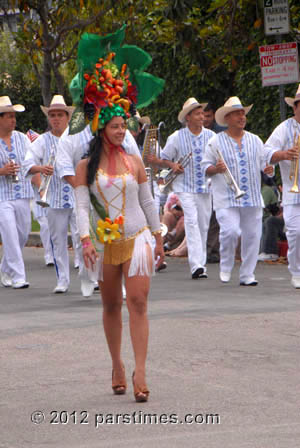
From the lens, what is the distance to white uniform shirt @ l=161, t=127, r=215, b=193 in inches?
542

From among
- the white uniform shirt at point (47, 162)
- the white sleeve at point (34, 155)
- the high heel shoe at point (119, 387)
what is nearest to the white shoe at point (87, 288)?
the white uniform shirt at point (47, 162)

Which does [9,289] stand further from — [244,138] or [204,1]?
[204,1]

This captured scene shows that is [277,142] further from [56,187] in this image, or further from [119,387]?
[119,387]

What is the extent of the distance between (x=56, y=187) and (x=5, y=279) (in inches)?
67.0

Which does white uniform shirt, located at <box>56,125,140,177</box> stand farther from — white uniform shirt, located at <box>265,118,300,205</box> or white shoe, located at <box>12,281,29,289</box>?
white shoe, located at <box>12,281,29,289</box>

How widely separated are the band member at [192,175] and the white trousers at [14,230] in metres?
1.83

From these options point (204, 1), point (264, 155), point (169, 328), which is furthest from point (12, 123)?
point (204, 1)

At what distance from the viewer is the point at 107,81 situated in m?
6.97

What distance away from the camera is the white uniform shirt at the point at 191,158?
13.8 meters

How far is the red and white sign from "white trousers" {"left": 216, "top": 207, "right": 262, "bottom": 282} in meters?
2.57

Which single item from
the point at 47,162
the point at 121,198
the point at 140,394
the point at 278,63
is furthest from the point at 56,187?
the point at 140,394

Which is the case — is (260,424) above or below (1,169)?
below

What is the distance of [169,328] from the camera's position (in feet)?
30.7

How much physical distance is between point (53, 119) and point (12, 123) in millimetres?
807
